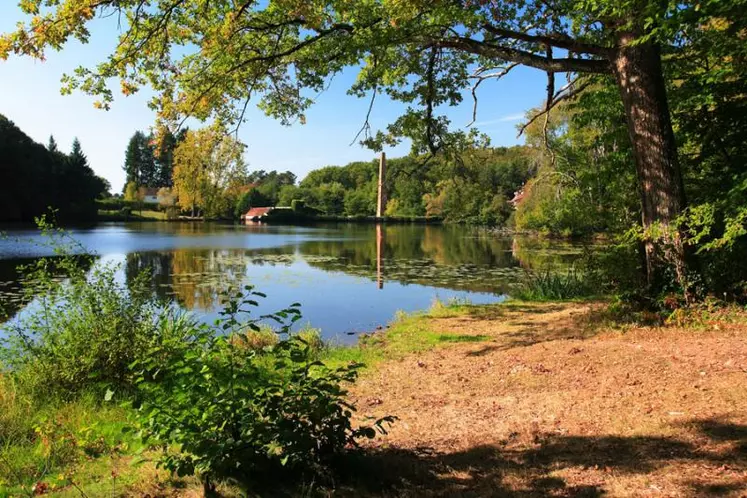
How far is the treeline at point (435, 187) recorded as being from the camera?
10883mm

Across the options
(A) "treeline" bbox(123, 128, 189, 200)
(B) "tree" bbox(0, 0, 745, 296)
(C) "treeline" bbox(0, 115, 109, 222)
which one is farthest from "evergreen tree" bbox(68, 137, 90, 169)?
(B) "tree" bbox(0, 0, 745, 296)

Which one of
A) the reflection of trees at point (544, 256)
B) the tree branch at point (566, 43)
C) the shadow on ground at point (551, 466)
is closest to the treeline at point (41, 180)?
the reflection of trees at point (544, 256)

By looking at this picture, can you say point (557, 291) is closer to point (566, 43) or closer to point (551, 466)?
point (566, 43)

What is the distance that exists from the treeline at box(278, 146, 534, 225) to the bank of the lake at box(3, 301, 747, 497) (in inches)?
178

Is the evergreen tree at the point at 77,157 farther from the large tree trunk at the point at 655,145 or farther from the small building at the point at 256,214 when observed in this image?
the large tree trunk at the point at 655,145

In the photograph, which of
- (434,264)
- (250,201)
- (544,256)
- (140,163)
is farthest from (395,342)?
(140,163)

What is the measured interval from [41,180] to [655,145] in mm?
64686

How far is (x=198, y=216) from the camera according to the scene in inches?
3199

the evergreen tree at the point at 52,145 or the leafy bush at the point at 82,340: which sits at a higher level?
the evergreen tree at the point at 52,145

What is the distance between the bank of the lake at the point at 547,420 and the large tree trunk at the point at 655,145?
1045 mm

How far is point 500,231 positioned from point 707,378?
4381 cm

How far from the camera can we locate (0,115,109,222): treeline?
166 ft

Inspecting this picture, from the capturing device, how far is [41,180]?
55781 mm

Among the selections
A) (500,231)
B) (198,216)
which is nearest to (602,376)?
(500,231)
